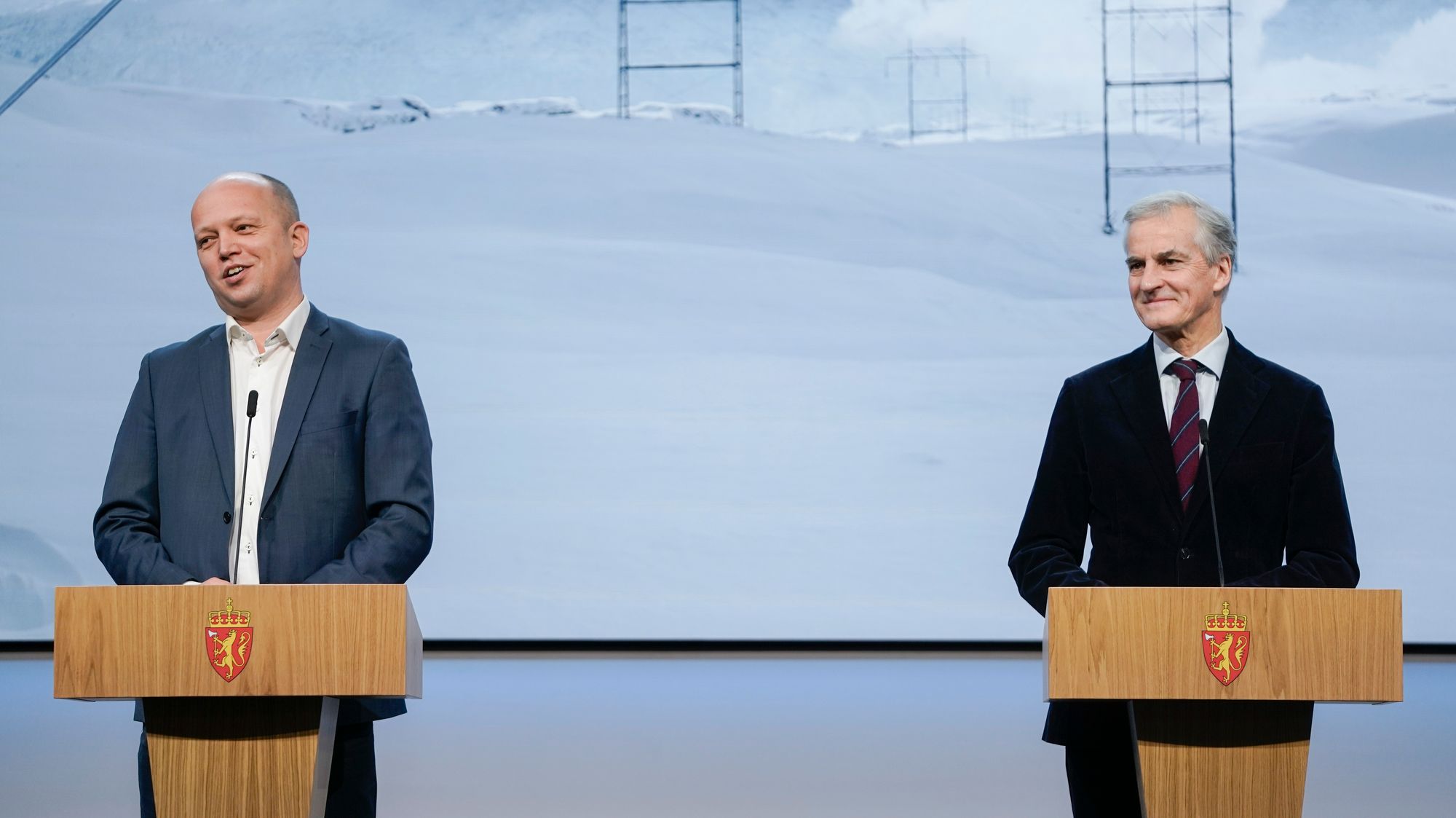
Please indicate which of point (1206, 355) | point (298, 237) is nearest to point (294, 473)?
point (298, 237)

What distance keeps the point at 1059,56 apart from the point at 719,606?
109 inches

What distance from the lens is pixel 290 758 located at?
6.39 ft

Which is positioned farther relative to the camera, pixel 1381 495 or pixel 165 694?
pixel 1381 495

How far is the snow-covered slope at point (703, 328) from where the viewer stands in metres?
6.27

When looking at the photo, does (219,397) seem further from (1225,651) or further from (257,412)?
(1225,651)

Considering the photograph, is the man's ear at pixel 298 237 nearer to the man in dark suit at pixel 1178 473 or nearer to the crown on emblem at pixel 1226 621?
the man in dark suit at pixel 1178 473

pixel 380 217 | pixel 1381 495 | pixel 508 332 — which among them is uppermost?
pixel 380 217

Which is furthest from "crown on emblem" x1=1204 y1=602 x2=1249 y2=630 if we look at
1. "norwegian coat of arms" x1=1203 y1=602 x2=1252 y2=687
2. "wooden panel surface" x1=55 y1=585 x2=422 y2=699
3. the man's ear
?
the man's ear

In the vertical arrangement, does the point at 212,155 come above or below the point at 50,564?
above

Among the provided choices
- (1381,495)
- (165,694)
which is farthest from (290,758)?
(1381,495)

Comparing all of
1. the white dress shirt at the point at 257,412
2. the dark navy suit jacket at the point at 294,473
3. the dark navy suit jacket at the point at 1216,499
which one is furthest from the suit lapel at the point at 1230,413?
the white dress shirt at the point at 257,412

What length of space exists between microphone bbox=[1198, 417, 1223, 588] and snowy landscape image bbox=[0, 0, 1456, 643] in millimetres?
4077

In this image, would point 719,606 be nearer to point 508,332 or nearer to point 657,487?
point 657,487

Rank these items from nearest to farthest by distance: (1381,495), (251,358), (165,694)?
(165,694) → (251,358) → (1381,495)
